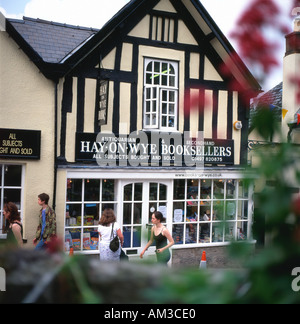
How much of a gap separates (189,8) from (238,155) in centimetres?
369

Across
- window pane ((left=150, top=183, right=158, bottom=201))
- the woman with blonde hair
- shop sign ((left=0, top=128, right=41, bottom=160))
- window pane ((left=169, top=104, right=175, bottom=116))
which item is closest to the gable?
window pane ((left=169, top=104, right=175, bottom=116))

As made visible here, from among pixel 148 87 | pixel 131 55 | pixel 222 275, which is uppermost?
pixel 131 55

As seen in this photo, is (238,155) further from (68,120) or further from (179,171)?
(68,120)

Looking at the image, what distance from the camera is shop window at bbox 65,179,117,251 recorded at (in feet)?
25.5

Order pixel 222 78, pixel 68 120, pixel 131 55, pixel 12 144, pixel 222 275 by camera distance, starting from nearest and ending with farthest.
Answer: pixel 222 275 < pixel 12 144 < pixel 68 120 < pixel 131 55 < pixel 222 78

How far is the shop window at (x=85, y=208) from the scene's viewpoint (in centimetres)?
776

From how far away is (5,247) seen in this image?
138 cm

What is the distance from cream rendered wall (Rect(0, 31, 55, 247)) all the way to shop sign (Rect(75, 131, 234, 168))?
679 mm

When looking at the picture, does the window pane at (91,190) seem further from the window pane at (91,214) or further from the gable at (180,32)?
the gable at (180,32)

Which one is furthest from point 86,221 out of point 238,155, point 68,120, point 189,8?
point 189,8

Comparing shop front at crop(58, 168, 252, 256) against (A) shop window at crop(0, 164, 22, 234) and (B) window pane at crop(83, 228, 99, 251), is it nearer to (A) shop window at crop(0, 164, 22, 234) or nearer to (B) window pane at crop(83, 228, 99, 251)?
(B) window pane at crop(83, 228, 99, 251)

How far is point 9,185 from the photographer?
719cm

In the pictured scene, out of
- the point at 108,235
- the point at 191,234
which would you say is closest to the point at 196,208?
the point at 191,234

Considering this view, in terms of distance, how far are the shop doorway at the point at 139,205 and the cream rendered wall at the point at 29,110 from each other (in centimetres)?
177
